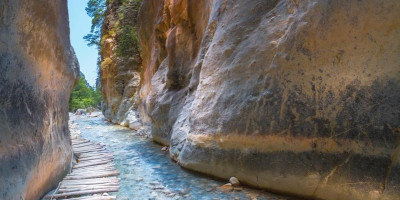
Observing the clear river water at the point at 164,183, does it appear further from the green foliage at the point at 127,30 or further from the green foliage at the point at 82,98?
the green foliage at the point at 82,98

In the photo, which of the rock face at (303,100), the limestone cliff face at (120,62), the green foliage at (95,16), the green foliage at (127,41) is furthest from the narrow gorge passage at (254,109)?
the green foliage at (95,16)

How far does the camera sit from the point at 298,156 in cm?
363

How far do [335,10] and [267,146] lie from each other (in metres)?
2.07

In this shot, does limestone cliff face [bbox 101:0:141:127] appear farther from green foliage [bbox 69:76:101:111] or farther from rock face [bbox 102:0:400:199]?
green foliage [bbox 69:76:101:111]

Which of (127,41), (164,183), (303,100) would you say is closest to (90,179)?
(164,183)

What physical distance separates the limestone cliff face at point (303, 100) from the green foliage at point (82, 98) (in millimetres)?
39160

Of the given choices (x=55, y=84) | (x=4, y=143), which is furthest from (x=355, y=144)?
(x=55, y=84)

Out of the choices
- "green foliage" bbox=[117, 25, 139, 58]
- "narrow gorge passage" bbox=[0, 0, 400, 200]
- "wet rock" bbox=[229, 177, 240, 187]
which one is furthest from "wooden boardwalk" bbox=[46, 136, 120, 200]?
"green foliage" bbox=[117, 25, 139, 58]

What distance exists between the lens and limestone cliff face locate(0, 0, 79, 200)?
9.75 feet

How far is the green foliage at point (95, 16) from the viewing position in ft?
76.4

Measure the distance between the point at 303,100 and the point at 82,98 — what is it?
1820 inches

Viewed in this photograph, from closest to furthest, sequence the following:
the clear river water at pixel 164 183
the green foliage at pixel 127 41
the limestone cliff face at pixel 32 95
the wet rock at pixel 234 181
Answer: the limestone cliff face at pixel 32 95, the clear river water at pixel 164 183, the wet rock at pixel 234 181, the green foliage at pixel 127 41

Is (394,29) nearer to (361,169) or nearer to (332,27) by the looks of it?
(332,27)

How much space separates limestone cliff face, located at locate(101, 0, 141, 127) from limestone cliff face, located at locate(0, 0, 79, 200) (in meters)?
11.5
